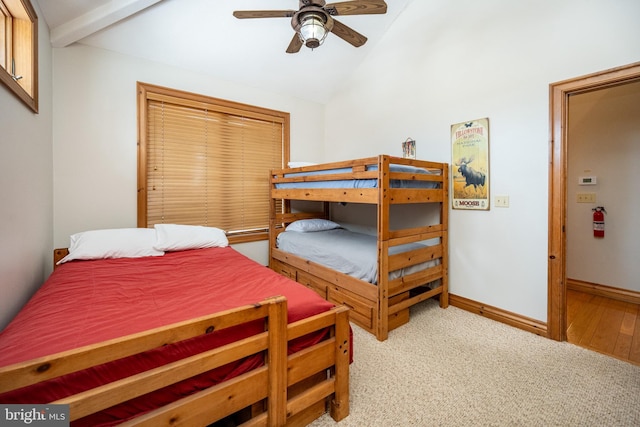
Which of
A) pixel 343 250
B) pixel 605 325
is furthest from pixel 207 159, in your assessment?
pixel 605 325

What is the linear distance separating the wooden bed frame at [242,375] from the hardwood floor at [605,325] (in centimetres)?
203

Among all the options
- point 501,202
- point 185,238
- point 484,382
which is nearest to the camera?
point 484,382

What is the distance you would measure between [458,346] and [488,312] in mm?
670

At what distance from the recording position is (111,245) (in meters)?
2.20

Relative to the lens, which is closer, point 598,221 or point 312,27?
point 312,27

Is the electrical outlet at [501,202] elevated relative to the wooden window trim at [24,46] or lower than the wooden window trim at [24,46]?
lower

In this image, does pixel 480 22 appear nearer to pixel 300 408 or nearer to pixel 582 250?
pixel 582 250

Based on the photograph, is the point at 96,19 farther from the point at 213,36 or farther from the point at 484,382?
the point at 484,382

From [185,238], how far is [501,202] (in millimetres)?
2899

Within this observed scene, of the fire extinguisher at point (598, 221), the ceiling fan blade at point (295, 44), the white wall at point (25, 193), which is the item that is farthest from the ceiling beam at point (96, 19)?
the fire extinguisher at point (598, 221)

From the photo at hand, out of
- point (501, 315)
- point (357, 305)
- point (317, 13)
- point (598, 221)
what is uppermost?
point (317, 13)

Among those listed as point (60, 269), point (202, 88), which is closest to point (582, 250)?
point (202, 88)

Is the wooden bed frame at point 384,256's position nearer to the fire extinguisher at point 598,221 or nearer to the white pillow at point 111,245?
the white pillow at point 111,245

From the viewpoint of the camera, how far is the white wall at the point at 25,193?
55.9 inches
